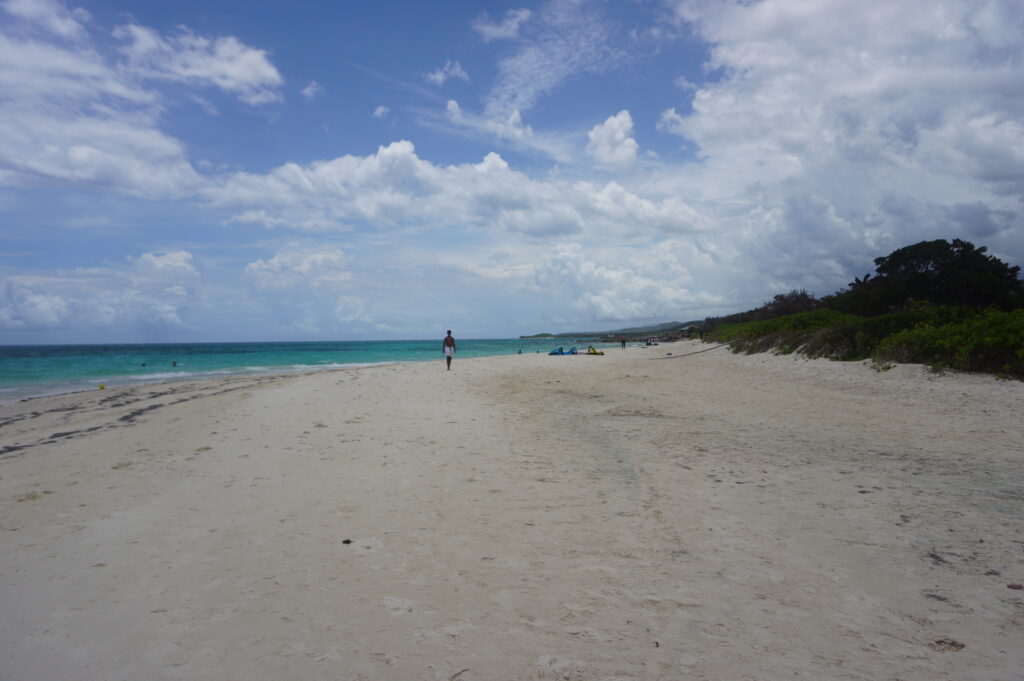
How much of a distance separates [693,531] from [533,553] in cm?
150

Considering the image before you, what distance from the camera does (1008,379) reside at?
12.2 meters

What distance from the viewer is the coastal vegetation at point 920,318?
523 inches

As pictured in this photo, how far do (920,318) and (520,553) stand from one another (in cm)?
1884

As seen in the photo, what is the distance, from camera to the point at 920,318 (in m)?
17.2

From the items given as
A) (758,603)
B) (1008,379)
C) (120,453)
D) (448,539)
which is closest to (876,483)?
(758,603)

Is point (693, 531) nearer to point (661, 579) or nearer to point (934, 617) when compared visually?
point (661, 579)

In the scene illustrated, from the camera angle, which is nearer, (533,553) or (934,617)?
(934,617)

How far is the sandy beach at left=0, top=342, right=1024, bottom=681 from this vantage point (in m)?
2.96

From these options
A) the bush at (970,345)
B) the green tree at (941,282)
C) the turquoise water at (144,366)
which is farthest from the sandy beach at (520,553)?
the green tree at (941,282)

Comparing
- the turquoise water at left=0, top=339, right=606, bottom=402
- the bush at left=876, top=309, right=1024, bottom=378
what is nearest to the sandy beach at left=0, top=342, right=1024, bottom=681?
the bush at left=876, top=309, right=1024, bottom=378

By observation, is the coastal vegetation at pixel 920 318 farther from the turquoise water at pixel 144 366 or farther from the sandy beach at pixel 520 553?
the turquoise water at pixel 144 366

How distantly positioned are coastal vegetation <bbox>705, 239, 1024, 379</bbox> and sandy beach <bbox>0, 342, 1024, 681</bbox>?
18.1ft

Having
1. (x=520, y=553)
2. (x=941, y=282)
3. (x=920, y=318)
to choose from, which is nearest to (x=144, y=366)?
(x=520, y=553)

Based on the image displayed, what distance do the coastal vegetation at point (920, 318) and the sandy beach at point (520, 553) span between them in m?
5.50
